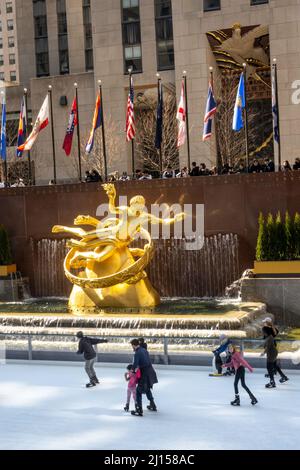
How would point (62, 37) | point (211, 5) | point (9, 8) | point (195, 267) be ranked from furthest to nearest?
point (9, 8) < point (62, 37) < point (211, 5) < point (195, 267)

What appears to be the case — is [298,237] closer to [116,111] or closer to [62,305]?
[62,305]

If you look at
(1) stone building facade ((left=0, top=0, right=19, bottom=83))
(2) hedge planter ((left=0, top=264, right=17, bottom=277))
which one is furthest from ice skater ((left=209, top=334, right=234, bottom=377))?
(1) stone building facade ((left=0, top=0, right=19, bottom=83))

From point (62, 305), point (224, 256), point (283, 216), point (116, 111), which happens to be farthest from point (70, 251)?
point (116, 111)

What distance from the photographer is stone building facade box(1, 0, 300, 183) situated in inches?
1651

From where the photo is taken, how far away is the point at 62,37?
59.4 m

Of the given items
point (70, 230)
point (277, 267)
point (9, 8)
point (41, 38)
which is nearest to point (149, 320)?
point (277, 267)

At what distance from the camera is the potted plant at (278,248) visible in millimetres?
20016

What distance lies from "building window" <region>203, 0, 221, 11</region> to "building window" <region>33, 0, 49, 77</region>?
20055 mm

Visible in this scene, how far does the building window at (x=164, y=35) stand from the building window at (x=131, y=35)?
4.04ft

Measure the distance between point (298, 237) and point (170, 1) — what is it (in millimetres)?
30960

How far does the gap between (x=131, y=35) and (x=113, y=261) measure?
2991cm

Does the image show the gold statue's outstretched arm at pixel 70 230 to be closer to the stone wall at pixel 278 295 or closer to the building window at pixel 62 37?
the stone wall at pixel 278 295

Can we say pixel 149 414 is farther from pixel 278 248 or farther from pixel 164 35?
pixel 164 35
